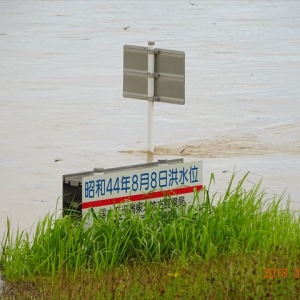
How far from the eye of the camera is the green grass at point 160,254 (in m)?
7.61

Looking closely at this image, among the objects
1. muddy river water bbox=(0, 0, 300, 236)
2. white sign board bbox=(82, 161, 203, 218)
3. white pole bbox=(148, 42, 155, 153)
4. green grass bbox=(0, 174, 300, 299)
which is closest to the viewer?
green grass bbox=(0, 174, 300, 299)

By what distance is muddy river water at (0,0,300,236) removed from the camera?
1315 cm

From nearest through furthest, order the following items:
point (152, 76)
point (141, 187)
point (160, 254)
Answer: point (160, 254) → point (141, 187) → point (152, 76)

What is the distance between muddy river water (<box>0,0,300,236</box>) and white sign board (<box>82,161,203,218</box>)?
186 centimetres

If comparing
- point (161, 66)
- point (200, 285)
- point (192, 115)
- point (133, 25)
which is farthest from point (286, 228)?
point (133, 25)
